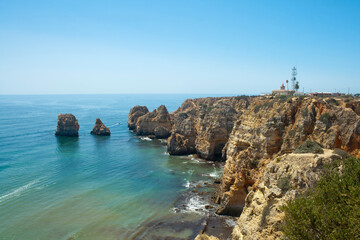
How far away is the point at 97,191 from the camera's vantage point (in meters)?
36.8

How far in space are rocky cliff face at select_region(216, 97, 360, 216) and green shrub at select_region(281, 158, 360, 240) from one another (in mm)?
13265

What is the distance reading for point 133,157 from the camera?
185 ft

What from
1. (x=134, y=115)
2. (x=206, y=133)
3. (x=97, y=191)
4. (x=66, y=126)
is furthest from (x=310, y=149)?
(x=134, y=115)

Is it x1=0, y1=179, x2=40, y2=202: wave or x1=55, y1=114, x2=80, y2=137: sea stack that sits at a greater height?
x1=55, y1=114, x2=80, y2=137: sea stack

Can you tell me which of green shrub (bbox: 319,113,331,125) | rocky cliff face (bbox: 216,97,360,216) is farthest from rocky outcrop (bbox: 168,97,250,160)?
green shrub (bbox: 319,113,331,125)

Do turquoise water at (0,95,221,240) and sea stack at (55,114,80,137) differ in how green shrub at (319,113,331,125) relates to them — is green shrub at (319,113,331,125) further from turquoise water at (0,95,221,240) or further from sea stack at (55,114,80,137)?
sea stack at (55,114,80,137)

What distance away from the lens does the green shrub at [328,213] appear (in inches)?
437

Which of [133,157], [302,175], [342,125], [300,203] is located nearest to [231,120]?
[133,157]

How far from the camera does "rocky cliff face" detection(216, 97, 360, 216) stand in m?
25.8

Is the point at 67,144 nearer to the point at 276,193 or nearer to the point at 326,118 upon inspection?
the point at 326,118

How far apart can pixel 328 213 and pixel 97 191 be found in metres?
32.2

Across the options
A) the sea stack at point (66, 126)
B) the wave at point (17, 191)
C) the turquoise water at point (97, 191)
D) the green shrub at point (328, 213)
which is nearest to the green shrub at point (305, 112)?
the green shrub at point (328, 213)

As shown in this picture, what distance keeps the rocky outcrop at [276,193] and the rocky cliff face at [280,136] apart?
30.7 ft

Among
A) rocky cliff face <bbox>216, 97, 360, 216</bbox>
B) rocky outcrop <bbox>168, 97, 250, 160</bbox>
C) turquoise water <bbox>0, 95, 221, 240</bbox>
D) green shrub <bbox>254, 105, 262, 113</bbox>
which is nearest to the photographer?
rocky cliff face <bbox>216, 97, 360, 216</bbox>
